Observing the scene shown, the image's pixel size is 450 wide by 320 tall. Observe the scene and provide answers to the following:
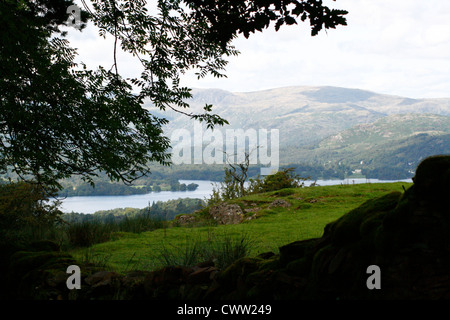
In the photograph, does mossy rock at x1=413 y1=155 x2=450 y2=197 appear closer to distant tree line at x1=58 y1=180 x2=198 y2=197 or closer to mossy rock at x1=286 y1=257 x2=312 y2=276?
mossy rock at x1=286 y1=257 x2=312 y2=276

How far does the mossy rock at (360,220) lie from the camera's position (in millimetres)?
3049

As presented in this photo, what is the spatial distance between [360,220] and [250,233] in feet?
19.9

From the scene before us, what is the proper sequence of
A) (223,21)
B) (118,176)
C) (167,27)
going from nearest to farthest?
(223,21)
(118,176)
(167,27)

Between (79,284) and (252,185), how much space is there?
19.7 m

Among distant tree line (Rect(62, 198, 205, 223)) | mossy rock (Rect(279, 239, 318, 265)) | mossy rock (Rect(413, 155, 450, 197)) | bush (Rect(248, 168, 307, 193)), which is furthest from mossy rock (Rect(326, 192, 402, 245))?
bush (Rect(248, 168, 307, 193))

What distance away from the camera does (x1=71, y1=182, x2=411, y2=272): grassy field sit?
5.84m

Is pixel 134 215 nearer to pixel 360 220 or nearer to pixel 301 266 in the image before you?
pixel 301 266

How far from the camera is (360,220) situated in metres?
3.19

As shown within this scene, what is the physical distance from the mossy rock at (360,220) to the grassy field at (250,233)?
1463mm

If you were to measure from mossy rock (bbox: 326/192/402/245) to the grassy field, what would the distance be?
1463mm

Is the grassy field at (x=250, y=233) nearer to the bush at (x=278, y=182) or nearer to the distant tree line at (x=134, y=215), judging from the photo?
the distant tree line at (x=134, y=215)
